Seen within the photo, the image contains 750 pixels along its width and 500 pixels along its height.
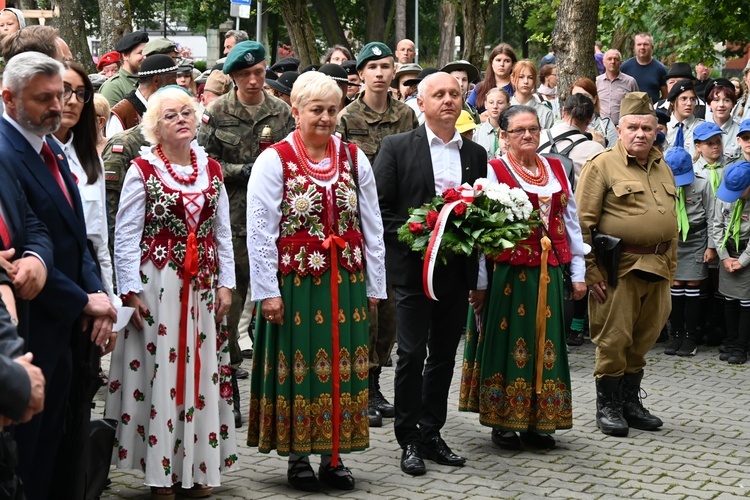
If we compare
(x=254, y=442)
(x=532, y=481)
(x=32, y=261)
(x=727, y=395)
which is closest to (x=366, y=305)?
(x=254, y=442)

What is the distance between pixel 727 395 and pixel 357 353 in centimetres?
417

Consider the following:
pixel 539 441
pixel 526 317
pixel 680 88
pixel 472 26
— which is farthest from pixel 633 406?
pixel 472 26

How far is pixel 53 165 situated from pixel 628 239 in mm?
4266

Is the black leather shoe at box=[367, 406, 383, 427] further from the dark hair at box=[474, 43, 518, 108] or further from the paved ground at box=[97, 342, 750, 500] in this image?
the dark hair at box=[474, 43, 518, 108]

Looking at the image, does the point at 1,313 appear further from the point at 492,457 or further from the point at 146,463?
the point at 492,457

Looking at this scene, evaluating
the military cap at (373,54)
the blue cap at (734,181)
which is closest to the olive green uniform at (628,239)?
the military cap at (373,54)

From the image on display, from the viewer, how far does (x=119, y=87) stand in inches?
414

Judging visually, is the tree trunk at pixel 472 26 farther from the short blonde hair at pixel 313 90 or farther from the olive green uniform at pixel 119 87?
the short blonde hair at pixel 313 90

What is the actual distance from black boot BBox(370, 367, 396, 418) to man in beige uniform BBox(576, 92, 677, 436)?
4.90ft

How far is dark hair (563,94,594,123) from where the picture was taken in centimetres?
1073

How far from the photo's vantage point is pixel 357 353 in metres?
6.77

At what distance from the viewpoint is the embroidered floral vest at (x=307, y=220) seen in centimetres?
664

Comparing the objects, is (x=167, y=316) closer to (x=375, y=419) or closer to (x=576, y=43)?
(x=375, y=419)

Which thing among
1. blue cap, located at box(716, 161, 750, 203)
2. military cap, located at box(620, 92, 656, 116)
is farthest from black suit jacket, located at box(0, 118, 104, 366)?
blue cap, located at box(716, 161, 750, 203)
